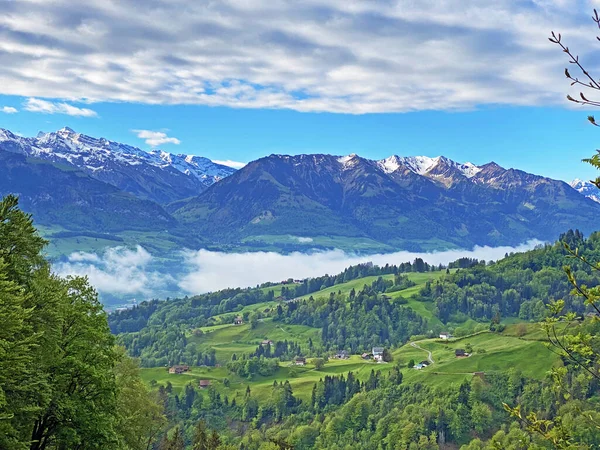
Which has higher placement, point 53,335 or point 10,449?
point 53,335

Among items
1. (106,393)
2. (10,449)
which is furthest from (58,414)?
(10,449)

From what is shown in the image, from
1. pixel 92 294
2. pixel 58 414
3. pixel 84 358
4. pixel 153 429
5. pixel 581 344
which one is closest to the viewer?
pixel 581 344

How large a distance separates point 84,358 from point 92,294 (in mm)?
7526

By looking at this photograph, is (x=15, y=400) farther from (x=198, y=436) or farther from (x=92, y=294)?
(x=198, y=436)

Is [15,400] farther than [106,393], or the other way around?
[106,393]

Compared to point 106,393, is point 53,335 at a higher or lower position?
higher

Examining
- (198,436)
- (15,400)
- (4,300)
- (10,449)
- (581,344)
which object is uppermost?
(4,300)

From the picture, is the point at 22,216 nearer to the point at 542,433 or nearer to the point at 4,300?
the point at 4,300

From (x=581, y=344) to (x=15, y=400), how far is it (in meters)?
33.5

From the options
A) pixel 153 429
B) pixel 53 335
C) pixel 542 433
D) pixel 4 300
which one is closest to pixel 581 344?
pixel 542 433

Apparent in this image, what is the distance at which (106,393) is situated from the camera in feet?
150

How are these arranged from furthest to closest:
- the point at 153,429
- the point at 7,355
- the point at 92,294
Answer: the point at 153,429
the point at 92,294
the point at 7,355

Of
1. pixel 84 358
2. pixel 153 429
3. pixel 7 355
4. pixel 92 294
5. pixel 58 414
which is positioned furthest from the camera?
pixel 153 429

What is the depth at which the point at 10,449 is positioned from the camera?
35.4 m
